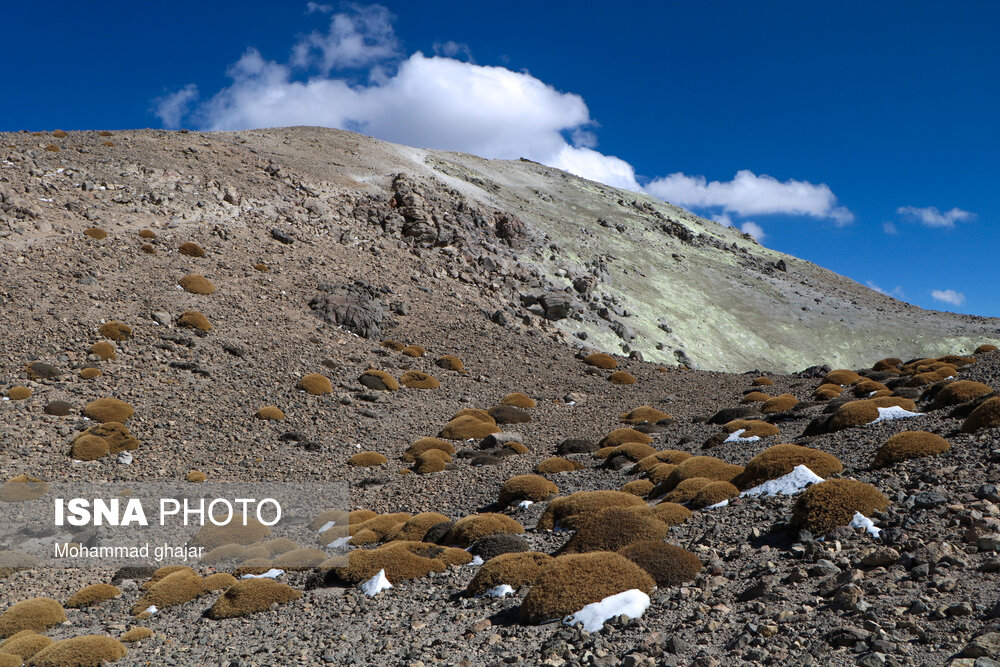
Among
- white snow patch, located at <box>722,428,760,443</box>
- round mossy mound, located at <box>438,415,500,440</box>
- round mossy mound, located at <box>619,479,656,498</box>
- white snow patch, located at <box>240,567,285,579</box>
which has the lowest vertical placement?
white snow patch, located at <box>240,567,285,579</box>

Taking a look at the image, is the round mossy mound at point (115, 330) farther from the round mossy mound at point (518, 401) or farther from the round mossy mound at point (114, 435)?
the round mossy mound at point (518, 401)

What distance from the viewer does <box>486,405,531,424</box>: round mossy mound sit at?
1379 inches

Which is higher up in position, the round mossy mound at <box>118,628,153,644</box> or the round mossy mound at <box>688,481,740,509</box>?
the round mossy mound at <box>688,481,740,509</box>

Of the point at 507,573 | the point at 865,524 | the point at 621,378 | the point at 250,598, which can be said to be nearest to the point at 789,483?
the point at 865,524

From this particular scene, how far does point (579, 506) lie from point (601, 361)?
103ft

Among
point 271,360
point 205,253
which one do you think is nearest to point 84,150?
point 205,253

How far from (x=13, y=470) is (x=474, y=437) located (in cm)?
1852

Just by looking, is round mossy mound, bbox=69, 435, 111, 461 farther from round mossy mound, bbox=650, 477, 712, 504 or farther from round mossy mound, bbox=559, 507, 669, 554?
round mossy mound, bbox=650, 477, 712, 504

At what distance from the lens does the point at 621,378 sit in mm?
44469

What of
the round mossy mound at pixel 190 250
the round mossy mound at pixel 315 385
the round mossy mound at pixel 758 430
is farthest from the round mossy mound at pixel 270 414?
the round mossy mound at pixel 758 430

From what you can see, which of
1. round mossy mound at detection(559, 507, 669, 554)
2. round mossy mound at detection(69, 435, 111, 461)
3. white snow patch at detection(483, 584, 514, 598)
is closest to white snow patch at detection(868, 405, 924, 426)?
round mossy mound at detection(559, 507, 669, 554)

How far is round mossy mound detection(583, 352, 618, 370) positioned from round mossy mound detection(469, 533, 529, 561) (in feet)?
106

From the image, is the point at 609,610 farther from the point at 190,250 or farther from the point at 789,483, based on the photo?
the point at 190,250

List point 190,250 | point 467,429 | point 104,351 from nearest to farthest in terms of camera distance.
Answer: point 104,351 < point 467,429 < point 190,250
